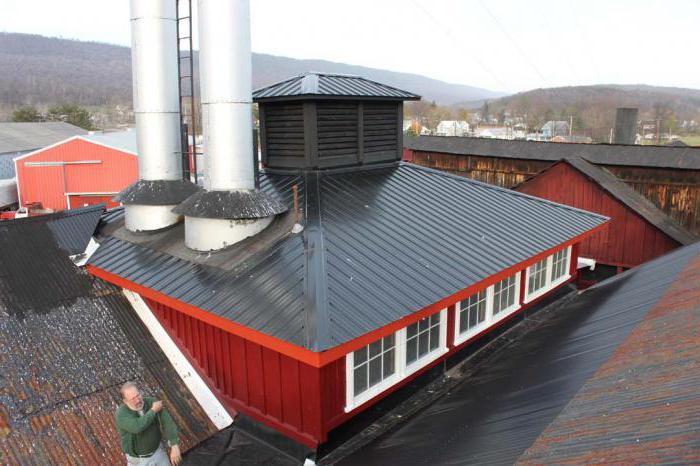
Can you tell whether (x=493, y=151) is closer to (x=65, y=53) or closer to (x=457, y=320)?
(x=457, y=320)

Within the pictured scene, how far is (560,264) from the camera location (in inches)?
482

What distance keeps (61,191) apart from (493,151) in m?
27.4

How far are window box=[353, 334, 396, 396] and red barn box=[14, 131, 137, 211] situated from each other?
30.3 m

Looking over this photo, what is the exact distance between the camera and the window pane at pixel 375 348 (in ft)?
24.1

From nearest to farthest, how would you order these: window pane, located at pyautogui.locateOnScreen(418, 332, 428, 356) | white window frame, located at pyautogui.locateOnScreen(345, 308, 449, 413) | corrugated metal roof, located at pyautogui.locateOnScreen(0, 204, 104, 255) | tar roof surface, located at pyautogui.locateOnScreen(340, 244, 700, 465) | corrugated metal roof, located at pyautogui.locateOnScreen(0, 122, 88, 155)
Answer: tar roof surface, located at pyautogui.locateOnScreen(340, 244, 700, 465)
white window frame, located at pyautogui.locateOnScreen(345, 308, 449, 413)
window pane, located at pyautogui.locateOnScreen(418, 332, 428, 356)
corrugated metal roof, located at pyautogui.locateOnScreen(0, 204, 104, 255)
corrugated metal roof, located at pyautogui.locateOnScreen(0, 122, 88, 155)

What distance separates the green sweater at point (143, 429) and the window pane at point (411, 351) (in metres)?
3.38

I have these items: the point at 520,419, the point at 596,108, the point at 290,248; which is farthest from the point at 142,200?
the point at 596,108

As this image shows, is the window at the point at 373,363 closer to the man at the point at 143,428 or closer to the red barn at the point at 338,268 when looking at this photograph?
the red barn at the point at 338,268

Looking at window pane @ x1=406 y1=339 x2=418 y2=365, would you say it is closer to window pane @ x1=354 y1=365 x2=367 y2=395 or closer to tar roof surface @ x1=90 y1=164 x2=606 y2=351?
window pane @ x1=354 y1=365 x2=367 y2=395

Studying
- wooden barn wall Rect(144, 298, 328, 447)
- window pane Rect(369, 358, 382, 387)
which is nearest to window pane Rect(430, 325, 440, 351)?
window pane Rect(369, 358, 382, 387)

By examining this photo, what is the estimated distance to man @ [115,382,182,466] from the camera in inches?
235

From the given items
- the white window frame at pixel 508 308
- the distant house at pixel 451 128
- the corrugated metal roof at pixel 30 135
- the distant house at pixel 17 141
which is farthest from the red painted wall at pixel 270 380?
the distant house at pixel 451 128

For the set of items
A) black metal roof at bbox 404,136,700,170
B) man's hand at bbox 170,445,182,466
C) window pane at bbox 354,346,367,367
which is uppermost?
black metal roof at bbox 404,136,700,170

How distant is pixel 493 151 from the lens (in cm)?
3222
